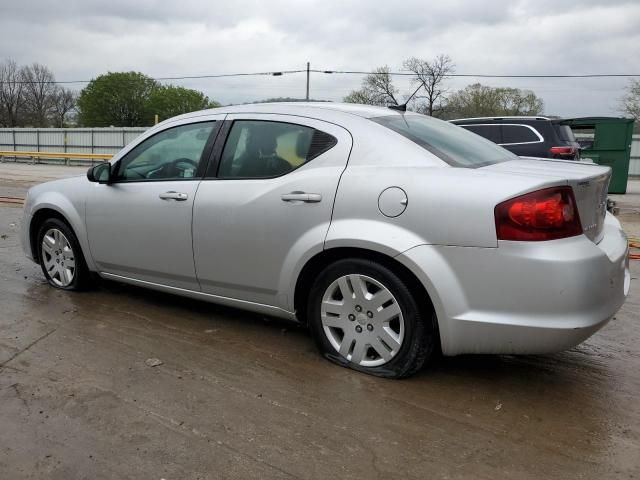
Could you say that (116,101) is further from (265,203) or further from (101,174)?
(265,203)

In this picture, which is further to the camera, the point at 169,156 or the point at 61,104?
the point at 61,104

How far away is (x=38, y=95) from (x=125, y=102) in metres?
13.4

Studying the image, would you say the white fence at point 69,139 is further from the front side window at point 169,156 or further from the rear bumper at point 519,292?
the rear bumper at point 519,292

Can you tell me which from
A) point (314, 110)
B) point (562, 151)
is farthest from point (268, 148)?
point (562, 151)

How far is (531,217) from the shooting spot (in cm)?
280

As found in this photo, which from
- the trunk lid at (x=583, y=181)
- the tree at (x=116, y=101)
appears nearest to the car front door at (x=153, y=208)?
the trunk lid at (x=583, y=181)

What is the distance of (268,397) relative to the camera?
3104mm

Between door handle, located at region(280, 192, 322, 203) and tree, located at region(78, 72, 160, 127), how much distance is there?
69.2m

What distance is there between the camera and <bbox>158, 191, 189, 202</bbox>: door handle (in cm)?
396

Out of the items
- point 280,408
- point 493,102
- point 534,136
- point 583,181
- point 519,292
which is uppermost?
point 493,102

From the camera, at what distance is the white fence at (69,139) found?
124 ft

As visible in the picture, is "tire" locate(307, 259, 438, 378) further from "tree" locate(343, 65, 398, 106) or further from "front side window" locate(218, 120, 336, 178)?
"tree" locate(343, 65, 398, 106)

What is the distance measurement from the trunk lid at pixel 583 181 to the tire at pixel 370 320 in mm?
882

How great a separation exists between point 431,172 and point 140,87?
7358 cm
